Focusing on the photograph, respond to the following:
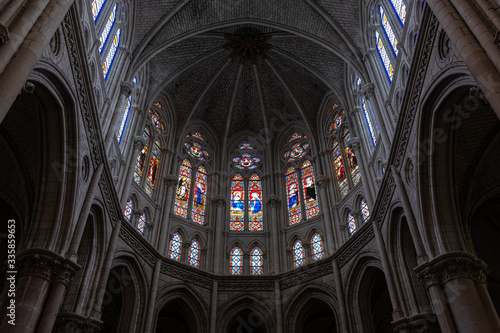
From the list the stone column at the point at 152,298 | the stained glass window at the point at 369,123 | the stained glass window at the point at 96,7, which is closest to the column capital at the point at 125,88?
the stained glass window at the point at 96,7

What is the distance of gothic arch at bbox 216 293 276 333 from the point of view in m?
17.8

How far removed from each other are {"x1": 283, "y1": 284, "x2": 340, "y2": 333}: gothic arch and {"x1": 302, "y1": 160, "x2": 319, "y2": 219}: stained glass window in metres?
4.20

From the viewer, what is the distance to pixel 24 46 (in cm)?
705

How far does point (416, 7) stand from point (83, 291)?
12765 mm

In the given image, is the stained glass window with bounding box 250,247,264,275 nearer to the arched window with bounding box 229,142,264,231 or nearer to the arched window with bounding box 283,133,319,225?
the arched window with bounding box 229,142,264,231

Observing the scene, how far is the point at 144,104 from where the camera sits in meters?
20.6

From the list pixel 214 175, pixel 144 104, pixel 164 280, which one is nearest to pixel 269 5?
pixel 144 104

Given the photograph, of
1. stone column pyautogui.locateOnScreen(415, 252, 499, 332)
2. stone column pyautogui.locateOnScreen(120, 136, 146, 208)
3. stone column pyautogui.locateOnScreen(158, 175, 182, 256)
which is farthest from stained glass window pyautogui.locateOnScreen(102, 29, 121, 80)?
stone column pyautogui.locateOnScreen(415, 252, 499, 332)

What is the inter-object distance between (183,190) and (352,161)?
8.73 m

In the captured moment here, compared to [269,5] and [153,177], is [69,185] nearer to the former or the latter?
[153,177]

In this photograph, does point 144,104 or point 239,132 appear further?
point 239,132

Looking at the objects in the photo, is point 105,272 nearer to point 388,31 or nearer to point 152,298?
point 152,298

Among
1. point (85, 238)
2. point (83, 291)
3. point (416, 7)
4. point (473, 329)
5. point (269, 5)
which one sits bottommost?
point (473, 329)

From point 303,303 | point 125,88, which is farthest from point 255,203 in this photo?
point 125,88
